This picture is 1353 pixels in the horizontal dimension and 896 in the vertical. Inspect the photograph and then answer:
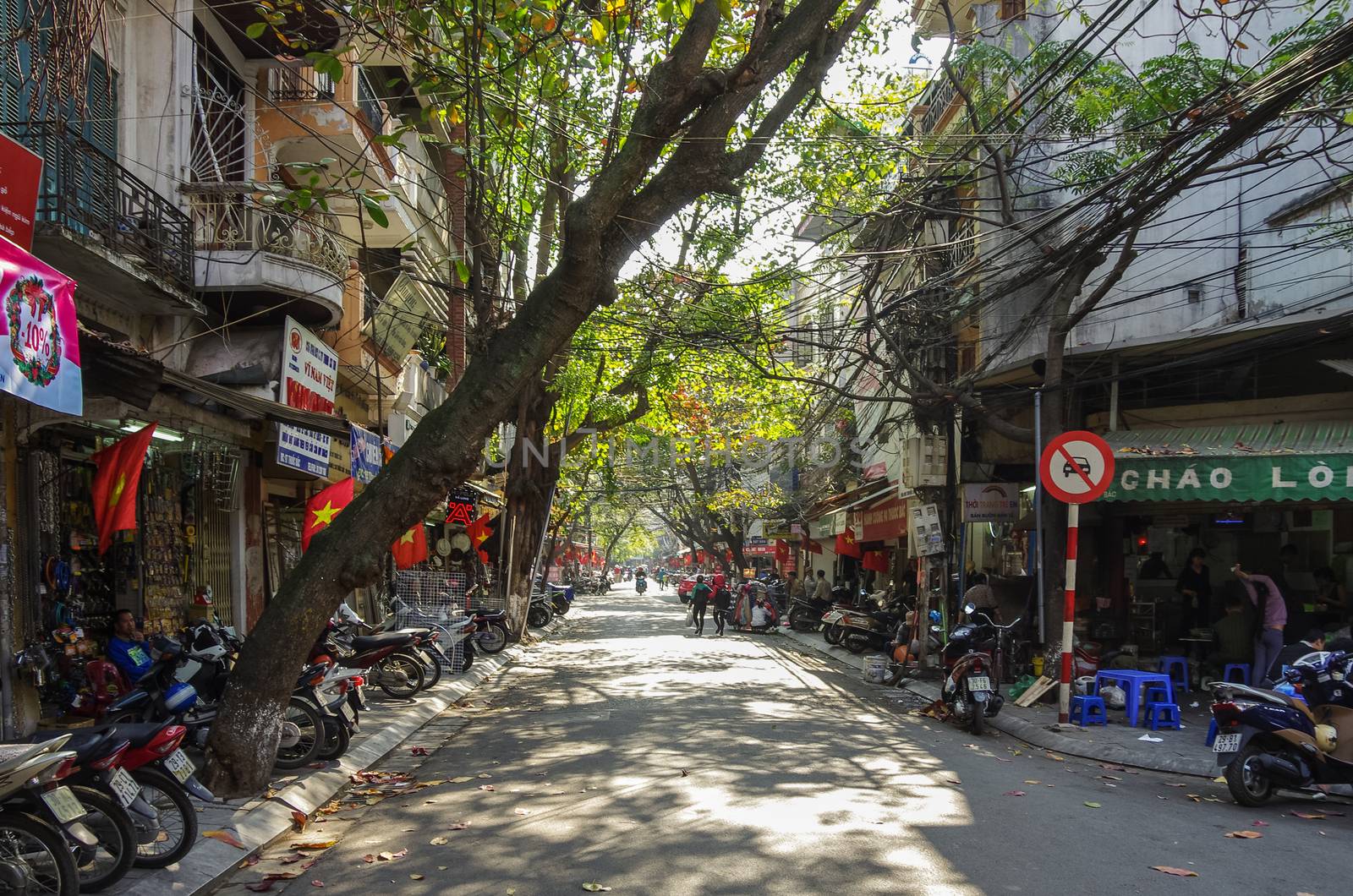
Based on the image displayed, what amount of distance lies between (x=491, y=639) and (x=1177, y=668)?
1112cm

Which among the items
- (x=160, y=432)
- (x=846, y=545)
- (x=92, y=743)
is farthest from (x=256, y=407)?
(x=846, y=545)

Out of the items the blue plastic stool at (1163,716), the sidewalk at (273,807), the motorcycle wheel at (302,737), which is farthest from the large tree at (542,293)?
the blue plastic stool at (1163,716)

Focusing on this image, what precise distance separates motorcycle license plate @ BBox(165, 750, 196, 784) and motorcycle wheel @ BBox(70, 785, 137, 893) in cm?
44

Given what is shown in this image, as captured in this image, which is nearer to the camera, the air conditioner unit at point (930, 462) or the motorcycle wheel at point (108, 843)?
the motorcycle wheel at point (108, 843)

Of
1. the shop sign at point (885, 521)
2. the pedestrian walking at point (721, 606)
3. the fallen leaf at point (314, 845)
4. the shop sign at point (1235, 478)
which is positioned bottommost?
the pedestrian walking at point (721, 606)

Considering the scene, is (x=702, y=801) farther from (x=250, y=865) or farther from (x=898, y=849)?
(x=250, y=865)

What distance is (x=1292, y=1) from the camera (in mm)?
13711

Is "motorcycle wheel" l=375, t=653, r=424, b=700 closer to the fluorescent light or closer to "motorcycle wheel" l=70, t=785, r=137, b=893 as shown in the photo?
the fluorescent light

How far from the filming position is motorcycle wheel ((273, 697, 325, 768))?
802 cm

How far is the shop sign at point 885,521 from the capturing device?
1939cm

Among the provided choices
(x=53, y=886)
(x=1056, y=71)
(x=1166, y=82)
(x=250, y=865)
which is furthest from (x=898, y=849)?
(x=1166, y=82)

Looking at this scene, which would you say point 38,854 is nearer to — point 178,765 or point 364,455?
point 178,765

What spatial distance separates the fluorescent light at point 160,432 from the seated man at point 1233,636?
12.9 metres

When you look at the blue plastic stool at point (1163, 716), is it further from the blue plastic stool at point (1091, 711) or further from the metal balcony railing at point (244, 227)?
the metal balcony railing at point (244, 227)
